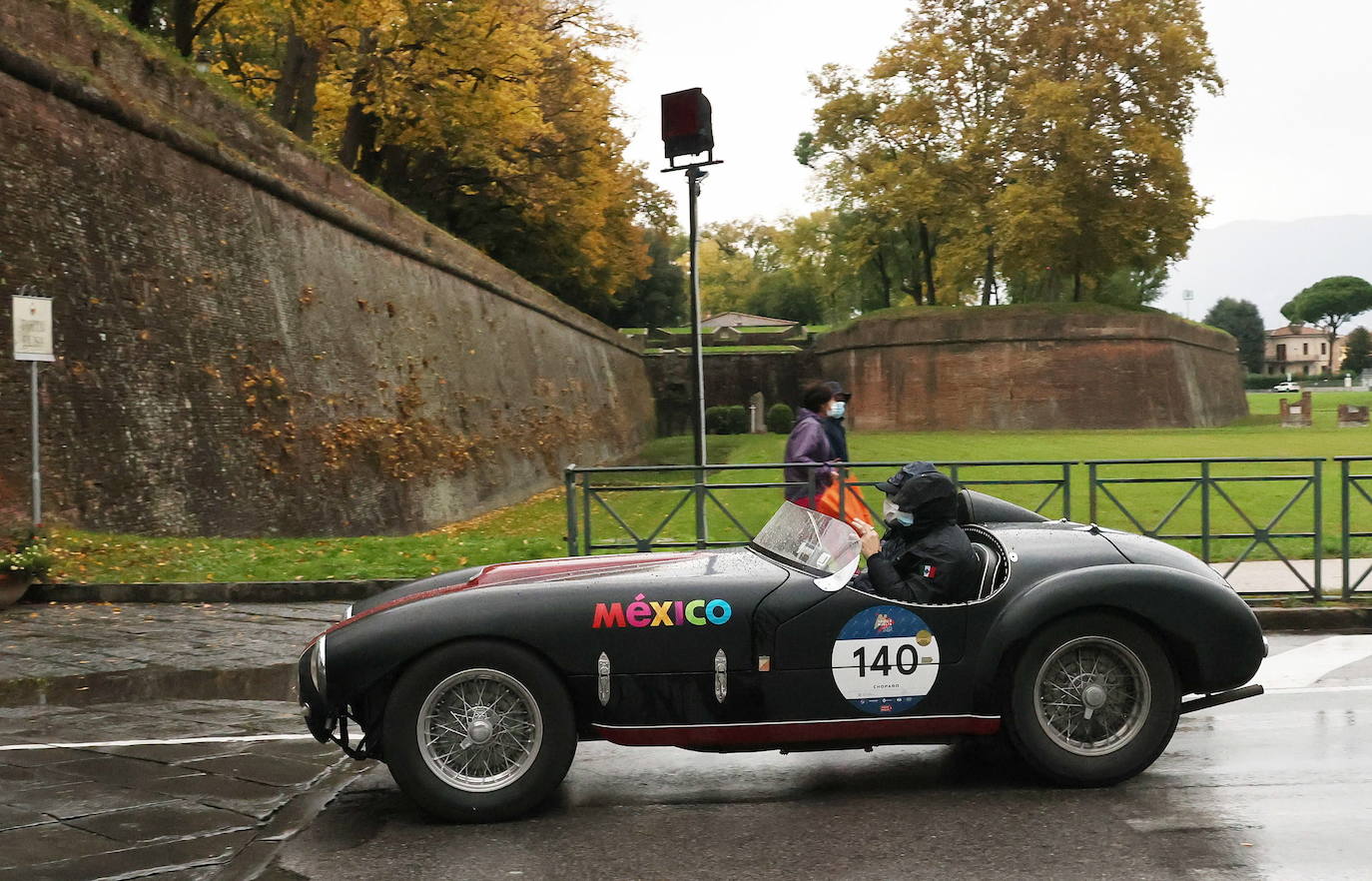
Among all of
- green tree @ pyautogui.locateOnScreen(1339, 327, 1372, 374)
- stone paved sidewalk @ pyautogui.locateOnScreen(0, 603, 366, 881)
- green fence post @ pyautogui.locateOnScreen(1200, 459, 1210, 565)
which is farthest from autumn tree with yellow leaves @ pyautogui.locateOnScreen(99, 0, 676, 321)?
green tree @ pyautogui.locateOnScreen(1339, 327, 1372, 374)

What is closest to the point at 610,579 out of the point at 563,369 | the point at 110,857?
the point at 110,857

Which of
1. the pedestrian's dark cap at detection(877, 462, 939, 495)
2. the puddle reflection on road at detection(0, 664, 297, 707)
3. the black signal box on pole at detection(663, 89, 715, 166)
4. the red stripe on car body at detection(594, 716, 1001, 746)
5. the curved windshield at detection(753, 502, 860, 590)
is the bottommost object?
the puddle reflection on road at detection(0, 664, 297, 707)

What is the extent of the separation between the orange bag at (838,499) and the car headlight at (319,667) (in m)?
4.33

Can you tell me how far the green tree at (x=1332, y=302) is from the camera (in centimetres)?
12975

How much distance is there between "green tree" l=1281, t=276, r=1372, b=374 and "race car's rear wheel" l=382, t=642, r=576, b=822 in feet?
473

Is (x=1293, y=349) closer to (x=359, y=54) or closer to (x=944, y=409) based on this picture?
(x=944, y=409)

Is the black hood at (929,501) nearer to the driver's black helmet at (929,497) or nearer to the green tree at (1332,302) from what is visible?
the driver's black helmet at (929,497)

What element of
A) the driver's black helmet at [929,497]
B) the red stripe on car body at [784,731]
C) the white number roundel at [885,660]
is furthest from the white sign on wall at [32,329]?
the white number roundel at [885,660]

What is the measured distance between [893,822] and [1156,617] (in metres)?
1.38

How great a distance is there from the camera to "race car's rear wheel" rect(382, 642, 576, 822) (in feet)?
14.7

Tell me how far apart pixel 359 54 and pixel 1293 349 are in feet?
502

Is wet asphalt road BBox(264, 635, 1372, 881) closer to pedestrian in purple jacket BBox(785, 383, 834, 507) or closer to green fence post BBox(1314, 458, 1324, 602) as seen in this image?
pedestrian in purple jacket BBox(785, 383, 834, 507)

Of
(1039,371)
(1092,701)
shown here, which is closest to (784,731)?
(1092,701)

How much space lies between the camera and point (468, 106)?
2531 centimetres
